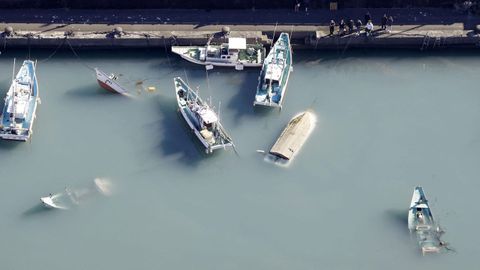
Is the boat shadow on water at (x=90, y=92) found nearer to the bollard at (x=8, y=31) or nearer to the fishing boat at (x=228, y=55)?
the fishing boat at (x=228, y=55)

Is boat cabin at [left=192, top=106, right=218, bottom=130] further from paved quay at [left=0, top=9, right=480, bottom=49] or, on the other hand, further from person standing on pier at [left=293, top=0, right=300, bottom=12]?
person standing on pier at [left=293, top=0, right=300, bottom=12]

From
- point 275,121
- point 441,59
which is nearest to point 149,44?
point 275,121

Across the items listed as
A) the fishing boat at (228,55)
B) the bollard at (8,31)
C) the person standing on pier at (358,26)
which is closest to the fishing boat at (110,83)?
the fishing boat at (228,55)

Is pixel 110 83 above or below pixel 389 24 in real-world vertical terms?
below

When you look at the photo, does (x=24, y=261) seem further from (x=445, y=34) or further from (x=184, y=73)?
(x=445, y=34)

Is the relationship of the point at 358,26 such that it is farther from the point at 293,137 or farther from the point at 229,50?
the point at 293,137

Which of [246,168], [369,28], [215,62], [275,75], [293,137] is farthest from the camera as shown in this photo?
[369,28]

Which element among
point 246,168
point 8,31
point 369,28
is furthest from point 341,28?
point 8,31
